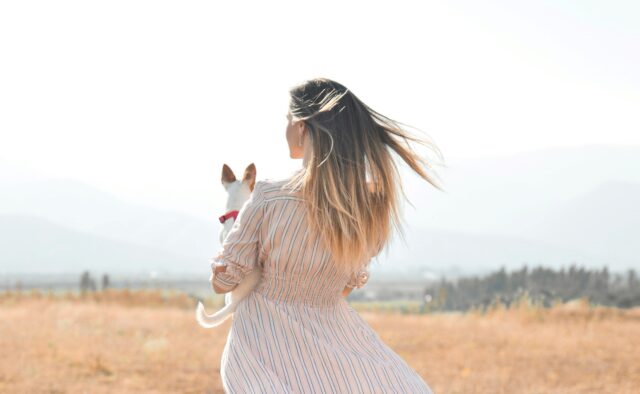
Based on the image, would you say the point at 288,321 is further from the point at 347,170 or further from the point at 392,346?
the point at 392,346

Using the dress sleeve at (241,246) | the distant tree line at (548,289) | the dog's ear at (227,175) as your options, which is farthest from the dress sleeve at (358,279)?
the distant tree line at (548,289)

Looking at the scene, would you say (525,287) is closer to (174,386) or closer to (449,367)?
(449,367)

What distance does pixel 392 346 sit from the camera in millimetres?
11852

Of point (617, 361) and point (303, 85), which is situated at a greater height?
point (303, 85)

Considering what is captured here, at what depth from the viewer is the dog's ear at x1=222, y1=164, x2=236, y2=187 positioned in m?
3.61

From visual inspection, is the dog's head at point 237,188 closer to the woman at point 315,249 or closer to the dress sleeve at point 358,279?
the woman at point 315,249

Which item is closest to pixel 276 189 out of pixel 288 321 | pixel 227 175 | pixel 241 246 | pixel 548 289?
pixel 241 246

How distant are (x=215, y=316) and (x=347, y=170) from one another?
2.91 ft

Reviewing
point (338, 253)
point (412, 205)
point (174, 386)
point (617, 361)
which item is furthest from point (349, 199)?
point (617, 361)

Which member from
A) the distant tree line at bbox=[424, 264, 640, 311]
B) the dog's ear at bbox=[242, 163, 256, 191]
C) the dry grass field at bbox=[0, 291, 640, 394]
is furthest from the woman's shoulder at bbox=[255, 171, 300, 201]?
the distant tree line at bbox=[424, 264, 640, 311]

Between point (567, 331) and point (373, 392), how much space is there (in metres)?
10.2

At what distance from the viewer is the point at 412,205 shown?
143 inches

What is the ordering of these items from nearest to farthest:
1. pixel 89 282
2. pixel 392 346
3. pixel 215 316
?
1. pixel 215 316
2. pixel 392 346
3. pixel 89 282

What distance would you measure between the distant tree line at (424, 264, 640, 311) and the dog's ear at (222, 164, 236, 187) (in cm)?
1218
